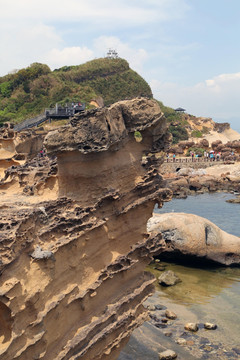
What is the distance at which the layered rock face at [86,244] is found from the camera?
6.43 m

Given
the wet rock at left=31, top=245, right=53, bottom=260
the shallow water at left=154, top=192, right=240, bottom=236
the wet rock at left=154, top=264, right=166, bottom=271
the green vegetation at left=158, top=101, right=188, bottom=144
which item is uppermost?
the green vegetation at left=158, top=101, right=188, bottom=144

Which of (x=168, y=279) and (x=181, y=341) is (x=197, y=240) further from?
(x=181, y=341)

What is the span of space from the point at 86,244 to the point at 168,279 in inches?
346

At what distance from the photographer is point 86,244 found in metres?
8.01

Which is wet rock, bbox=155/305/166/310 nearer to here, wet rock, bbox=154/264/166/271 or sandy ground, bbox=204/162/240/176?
wet rock, bbox=154/264/166/271

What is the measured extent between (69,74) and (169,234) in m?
57.0

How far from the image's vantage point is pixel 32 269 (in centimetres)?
664


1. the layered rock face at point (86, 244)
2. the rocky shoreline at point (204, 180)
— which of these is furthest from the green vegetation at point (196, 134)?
the layered rock face at point (86, 244)

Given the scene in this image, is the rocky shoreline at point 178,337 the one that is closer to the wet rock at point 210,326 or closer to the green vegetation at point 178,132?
the wet rock at point 210,326

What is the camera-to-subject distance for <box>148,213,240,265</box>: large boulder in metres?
17.8

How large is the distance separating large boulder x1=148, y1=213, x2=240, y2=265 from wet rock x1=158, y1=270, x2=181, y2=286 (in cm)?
171

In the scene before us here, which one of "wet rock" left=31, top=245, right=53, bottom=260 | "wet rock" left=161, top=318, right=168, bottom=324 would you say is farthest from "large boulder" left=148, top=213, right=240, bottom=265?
"wet rock" left=31, top=245, right=53, bottom=260

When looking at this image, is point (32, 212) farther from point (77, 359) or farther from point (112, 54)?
point (112, 54)

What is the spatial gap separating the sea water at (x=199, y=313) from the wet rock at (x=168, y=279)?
19cm
